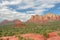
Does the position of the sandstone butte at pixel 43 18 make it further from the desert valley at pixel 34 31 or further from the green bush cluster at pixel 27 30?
the green bush cluster at pixel 27 30

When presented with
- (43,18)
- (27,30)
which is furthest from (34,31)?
(43,18)

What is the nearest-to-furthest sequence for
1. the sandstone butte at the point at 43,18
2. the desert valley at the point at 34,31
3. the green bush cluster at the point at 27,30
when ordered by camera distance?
the desert valley at the point at 34,31 → the green bush cluster at the point at 27,30 → the sandstone butte at the point at 43,18

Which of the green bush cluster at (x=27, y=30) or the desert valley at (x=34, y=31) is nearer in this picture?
the desert valley at (x=34, y=31)

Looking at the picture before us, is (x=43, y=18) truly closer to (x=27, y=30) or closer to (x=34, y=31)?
(x=27, y=30)

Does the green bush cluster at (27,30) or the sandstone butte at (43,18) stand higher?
the green bush cluster at (27,30)

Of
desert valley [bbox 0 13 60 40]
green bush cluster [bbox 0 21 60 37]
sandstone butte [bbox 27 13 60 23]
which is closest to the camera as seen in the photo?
desert valley [bbox 0 13 60 40]

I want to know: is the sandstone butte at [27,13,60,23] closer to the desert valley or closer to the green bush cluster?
the desert valley

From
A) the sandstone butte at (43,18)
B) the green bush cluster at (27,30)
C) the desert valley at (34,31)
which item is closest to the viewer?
the desert valley at (34,31)

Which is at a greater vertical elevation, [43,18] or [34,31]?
[34,31]

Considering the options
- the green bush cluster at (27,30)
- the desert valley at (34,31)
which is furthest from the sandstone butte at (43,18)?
the green bush cluster at (27,30)

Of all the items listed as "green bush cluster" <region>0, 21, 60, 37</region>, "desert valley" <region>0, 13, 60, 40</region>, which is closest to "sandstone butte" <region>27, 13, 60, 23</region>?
"desert valley" <region>0, 13, 60, 40</region>

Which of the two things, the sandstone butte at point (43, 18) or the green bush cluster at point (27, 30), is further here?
the sandstone butte at point (43, 18)

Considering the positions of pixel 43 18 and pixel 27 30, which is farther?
pixel 43 18

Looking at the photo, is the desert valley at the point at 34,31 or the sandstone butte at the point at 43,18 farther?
the sandstone butte at the point at 43,18
